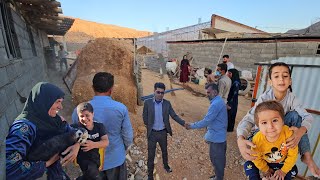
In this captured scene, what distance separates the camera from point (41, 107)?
4.98 feet

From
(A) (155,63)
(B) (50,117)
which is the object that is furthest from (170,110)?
(A) (155,63)

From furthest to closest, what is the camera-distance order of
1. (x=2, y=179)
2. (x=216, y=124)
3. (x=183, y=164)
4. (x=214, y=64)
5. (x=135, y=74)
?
(x=214, y=64), (x=135, y=74), (x=183, y=164), (x=216, y=124), (x=2, y=179)

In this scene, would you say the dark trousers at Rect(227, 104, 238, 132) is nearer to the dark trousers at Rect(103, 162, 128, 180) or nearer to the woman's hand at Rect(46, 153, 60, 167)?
the dark trousers at Rect(103, 162, 128, 180)

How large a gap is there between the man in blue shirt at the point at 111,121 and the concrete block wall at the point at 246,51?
927 cm

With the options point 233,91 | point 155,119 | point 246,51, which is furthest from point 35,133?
point 246,51

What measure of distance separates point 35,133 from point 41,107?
0.68 ft

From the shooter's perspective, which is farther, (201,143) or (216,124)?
(201,143)

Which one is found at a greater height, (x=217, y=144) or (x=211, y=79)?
(x=211, y=79)

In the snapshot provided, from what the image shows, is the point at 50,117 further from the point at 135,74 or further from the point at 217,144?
the point at 135,74

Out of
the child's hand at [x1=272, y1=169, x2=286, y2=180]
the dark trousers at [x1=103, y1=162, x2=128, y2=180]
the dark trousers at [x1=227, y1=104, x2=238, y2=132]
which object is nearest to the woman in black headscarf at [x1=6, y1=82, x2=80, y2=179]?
the dark trousers at [x1=103, y1=162, x2=128, y2=180]

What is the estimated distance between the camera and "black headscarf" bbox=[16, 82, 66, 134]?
149 cm

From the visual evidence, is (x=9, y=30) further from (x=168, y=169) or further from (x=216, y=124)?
(x=216, y=124)

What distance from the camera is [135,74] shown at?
6.90 meters

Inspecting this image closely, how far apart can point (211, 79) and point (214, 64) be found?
741cm
